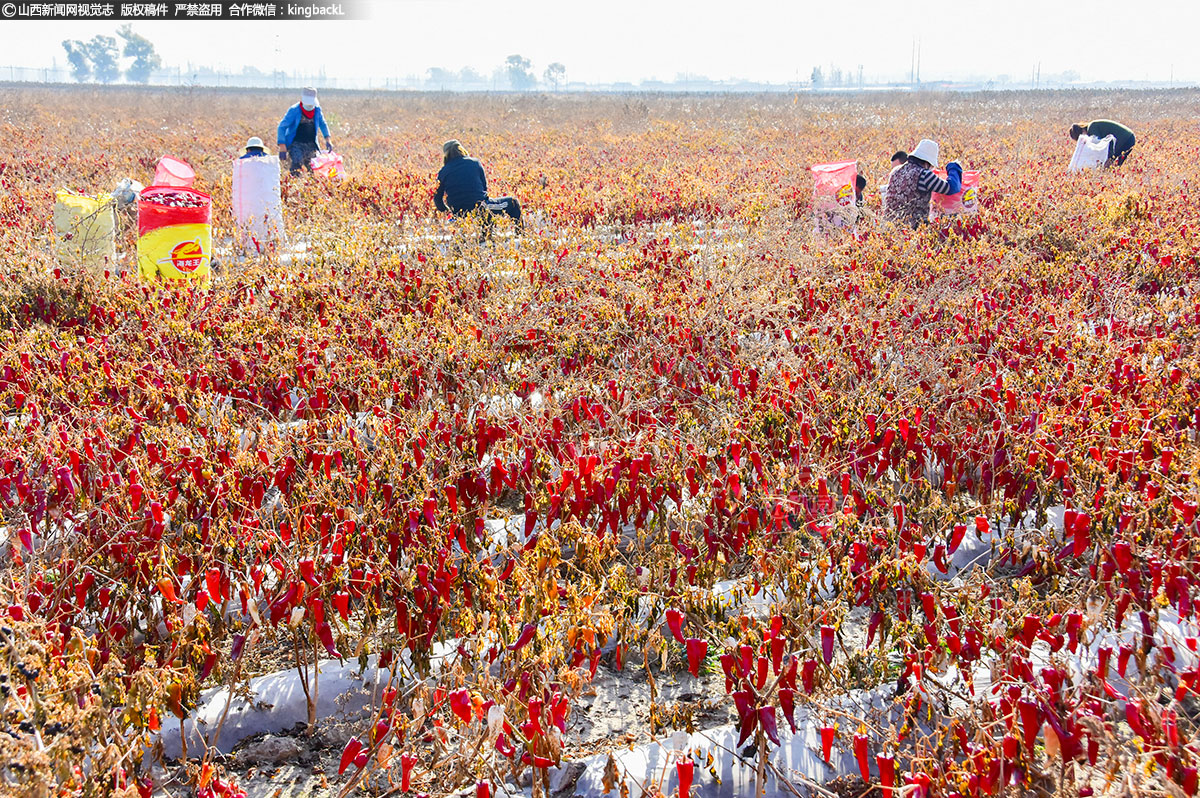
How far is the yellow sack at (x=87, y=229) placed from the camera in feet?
19.3

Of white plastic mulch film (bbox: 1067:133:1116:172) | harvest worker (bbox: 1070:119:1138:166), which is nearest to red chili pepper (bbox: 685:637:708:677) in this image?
white plastic mulch film (bbox: 1067:133:1116:172)

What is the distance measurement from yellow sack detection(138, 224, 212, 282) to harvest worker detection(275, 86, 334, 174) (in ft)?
16.3

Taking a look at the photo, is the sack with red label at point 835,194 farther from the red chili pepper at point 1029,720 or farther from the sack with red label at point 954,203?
the red chili pepper at point 1029,720

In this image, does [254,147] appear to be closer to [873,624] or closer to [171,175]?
[171,175]

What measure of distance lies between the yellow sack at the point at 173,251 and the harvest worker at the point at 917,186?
19.6 ft

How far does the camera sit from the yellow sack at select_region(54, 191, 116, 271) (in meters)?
5.87

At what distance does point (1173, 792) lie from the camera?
1.46 meters

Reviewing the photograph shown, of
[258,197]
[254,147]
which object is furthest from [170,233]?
[254,147]

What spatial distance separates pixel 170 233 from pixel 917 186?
21.0 ft

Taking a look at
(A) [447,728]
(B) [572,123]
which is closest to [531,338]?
(A) [447,728]

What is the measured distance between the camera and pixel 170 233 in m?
5.73

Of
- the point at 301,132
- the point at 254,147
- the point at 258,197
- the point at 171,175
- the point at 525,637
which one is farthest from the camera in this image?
the point at 301,132

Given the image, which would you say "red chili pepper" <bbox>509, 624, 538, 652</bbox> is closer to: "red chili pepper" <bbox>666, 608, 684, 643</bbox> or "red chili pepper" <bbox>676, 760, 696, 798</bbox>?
"red chili pepper" <bbox>666, 608, 684, 643</bbox>

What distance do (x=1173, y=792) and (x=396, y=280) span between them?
5.14 m
